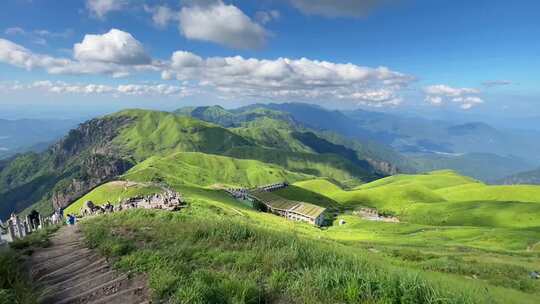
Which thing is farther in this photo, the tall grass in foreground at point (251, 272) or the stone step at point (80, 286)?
the stone step at point (80, 286)

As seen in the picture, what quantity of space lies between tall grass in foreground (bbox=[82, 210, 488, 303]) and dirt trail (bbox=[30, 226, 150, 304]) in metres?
0.49

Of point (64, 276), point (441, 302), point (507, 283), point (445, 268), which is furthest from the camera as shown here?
point (445, 268)

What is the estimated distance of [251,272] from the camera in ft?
32.8

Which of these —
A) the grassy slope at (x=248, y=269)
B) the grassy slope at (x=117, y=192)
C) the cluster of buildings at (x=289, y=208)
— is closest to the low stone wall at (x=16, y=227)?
the grassy slope at (x=248, y=269)

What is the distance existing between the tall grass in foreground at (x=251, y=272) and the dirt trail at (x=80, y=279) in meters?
0.49

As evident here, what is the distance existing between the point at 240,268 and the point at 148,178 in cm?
16899

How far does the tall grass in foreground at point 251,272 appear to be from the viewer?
7973 mm

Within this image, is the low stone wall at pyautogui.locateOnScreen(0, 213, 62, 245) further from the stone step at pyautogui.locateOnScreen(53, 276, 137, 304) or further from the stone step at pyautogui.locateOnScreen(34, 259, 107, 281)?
the stone step at pyautogui.locateOnScreen(53, 276, 137, 304)

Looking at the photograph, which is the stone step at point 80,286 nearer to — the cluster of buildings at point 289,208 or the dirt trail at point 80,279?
the dirt trail at point 80,279

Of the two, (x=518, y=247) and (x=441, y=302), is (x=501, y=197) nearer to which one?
(x=518, y=247)

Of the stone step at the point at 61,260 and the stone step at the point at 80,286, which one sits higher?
the stone step at the point at 80,286

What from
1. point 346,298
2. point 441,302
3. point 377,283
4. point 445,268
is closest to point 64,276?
point 346,298

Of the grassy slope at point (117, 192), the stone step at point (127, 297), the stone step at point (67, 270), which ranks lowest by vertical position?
the grassy slope at point (117, 192)

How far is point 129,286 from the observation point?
898 cm
